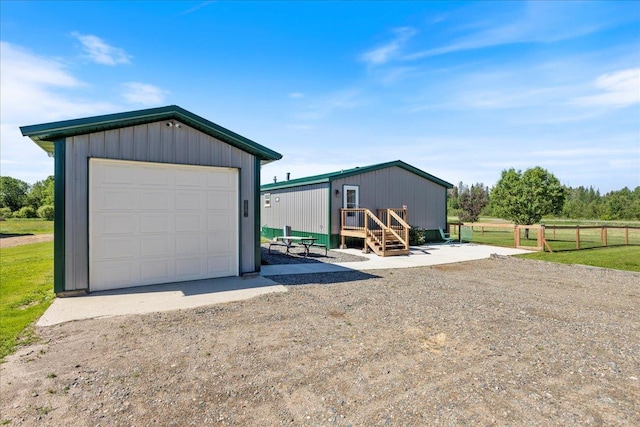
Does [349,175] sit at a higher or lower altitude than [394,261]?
higher

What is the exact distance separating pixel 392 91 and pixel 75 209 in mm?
12135

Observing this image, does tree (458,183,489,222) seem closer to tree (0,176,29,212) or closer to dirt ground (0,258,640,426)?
dirt ground (0,258,640,426)

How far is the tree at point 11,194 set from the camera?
48.2 metres

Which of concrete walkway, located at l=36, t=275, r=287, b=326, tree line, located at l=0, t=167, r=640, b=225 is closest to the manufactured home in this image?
concrete walkway, located at l=36, t=275, r=287, b=326

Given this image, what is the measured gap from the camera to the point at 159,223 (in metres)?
6.91

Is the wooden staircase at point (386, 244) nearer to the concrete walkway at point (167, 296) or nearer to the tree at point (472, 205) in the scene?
the concrete walkway at point (167, 296)

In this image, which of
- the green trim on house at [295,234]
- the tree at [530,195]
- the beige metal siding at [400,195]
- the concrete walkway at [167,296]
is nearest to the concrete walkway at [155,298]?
the concrete walkway at [167,296]

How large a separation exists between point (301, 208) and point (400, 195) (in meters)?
4.77

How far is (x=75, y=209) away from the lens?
600 centimetres

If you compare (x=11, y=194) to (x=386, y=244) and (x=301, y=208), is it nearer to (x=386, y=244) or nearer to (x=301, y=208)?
(x=301, y=208)

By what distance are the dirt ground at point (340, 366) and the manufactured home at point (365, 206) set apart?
6970mm

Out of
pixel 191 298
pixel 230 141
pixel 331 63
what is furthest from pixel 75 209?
pixel 331 63

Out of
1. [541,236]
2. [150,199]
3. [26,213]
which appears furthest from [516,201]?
[26,213]

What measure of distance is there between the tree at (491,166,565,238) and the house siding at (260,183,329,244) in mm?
14099
